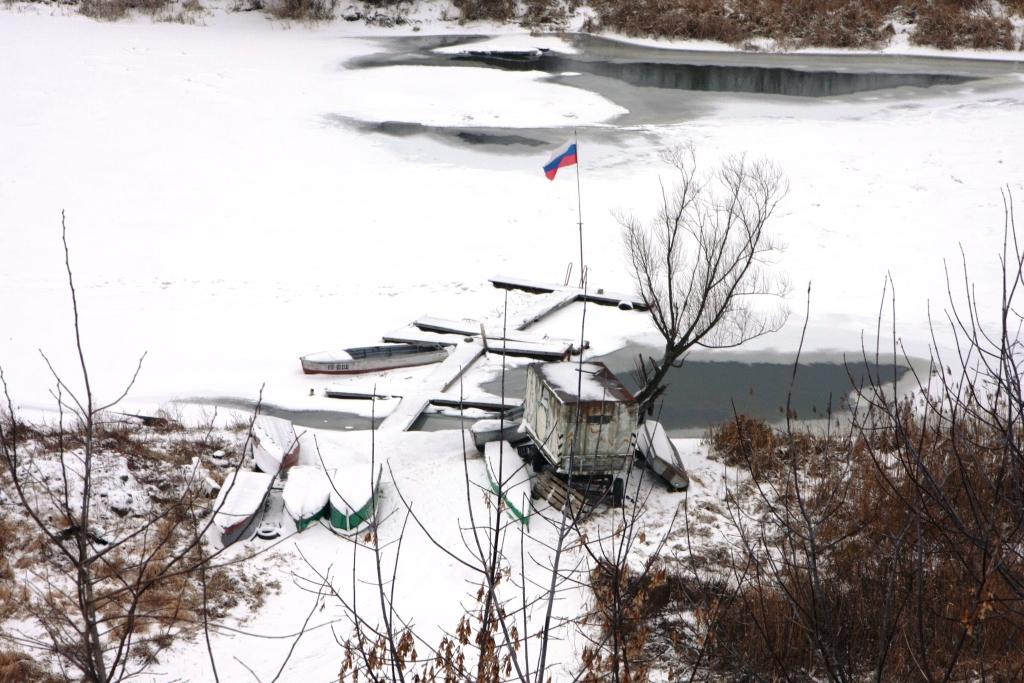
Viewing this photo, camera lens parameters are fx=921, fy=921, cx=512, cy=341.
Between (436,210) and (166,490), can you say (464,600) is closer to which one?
(166,490)

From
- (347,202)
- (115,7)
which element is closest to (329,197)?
(347,202)

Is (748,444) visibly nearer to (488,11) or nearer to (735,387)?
(735,387)

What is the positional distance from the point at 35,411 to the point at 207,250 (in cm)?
1002

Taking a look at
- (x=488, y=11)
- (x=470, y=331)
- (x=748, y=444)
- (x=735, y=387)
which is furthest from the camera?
(x=488, y=11)

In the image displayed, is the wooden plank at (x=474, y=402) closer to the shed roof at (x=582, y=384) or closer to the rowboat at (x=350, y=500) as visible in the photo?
the shed roof at (x=582, y=384)

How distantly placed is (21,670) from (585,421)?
271 inches

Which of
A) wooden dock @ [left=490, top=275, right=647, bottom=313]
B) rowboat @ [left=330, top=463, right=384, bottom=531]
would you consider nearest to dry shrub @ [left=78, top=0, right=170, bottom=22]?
wooden dock @ [left=490, top=275, right=647, bottom=313]

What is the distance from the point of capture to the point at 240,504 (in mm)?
12109

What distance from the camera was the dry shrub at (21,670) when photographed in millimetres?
8734

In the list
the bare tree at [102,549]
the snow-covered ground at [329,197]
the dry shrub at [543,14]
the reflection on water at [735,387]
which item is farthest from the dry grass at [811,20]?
the bare tree at [102,549]

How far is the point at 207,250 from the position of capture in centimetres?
2502

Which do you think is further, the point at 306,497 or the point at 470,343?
the point at 470,343

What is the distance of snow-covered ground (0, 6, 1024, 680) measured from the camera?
63.8 feet

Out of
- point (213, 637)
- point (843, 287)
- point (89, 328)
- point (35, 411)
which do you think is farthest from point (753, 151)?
point (213, 637)
